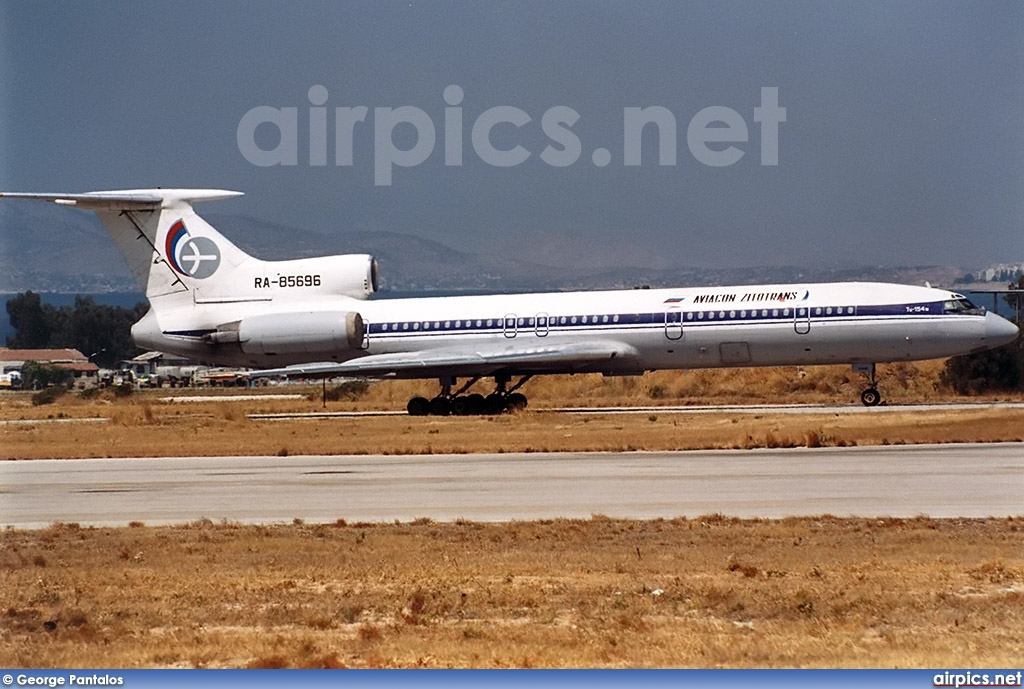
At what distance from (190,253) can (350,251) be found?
5789cm

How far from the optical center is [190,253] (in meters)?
41.5

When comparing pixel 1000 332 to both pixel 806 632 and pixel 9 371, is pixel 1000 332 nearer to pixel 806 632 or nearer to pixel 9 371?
pixel 806 632

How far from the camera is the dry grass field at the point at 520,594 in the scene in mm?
10633

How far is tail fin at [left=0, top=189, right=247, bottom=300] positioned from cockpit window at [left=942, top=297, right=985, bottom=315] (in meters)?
20.6

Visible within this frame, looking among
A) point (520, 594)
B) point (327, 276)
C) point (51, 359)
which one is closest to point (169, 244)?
point (327, 276)

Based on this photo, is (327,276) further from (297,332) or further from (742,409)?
(742,409)

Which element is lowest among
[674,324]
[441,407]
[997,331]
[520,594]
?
[520,594]

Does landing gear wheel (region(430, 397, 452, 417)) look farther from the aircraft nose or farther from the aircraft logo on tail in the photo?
the aircraft nose

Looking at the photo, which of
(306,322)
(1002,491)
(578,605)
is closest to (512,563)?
(578,605)

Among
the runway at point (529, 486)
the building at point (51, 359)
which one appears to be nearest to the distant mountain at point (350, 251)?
the building at point (51, 359)

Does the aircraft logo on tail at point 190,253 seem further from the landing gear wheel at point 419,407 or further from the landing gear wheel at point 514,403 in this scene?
the landing gear wheel at point 514,403

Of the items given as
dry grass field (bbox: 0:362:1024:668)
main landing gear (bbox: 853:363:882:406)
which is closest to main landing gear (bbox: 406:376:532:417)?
main landing gear (bbox: 853:363:882:406)

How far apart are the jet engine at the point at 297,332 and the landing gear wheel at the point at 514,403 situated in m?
4.73

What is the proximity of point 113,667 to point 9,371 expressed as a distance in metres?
82.4
